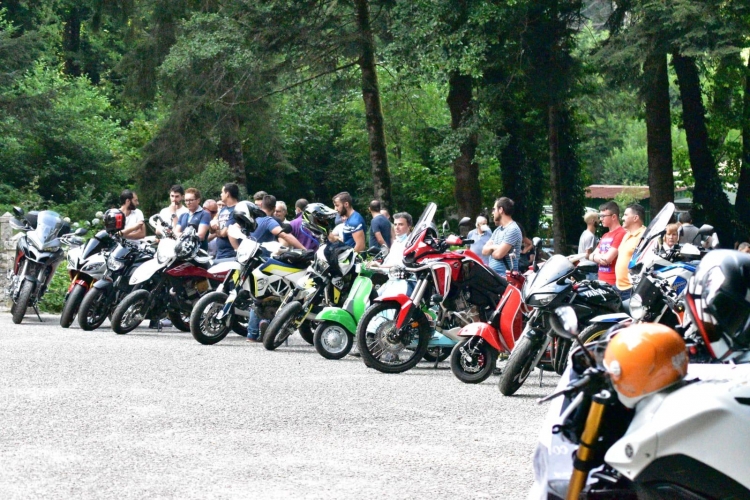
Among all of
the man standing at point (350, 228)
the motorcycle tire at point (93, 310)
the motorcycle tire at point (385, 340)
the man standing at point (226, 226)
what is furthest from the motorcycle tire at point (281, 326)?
the motorcycle tire at point (93, 310)

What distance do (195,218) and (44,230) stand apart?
7.30ft

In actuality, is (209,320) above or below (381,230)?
below

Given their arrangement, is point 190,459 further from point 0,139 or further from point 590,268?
point 0,139

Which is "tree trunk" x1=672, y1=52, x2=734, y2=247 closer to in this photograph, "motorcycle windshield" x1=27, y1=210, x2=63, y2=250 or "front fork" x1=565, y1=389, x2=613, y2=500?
"motorcycle windshield" x1=27, y1=210, x2=63, y2=250

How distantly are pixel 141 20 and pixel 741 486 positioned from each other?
35.2m

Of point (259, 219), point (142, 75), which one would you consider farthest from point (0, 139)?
point (259, 219)

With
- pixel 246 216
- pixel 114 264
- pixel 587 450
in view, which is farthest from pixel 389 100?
pixel 587 450

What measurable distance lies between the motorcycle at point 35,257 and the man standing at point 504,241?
6.34m

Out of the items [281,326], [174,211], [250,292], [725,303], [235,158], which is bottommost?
[281,326]

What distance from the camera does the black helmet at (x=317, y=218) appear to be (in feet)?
42.9

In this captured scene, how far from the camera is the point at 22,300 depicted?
623 inches

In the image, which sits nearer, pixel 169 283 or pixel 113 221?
pixel 169 283

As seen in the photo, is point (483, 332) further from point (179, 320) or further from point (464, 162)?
point (464, 162)

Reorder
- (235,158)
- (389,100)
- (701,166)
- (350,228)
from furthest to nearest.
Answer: (235,158) → (389,100) → (701,166) → (350,228)
